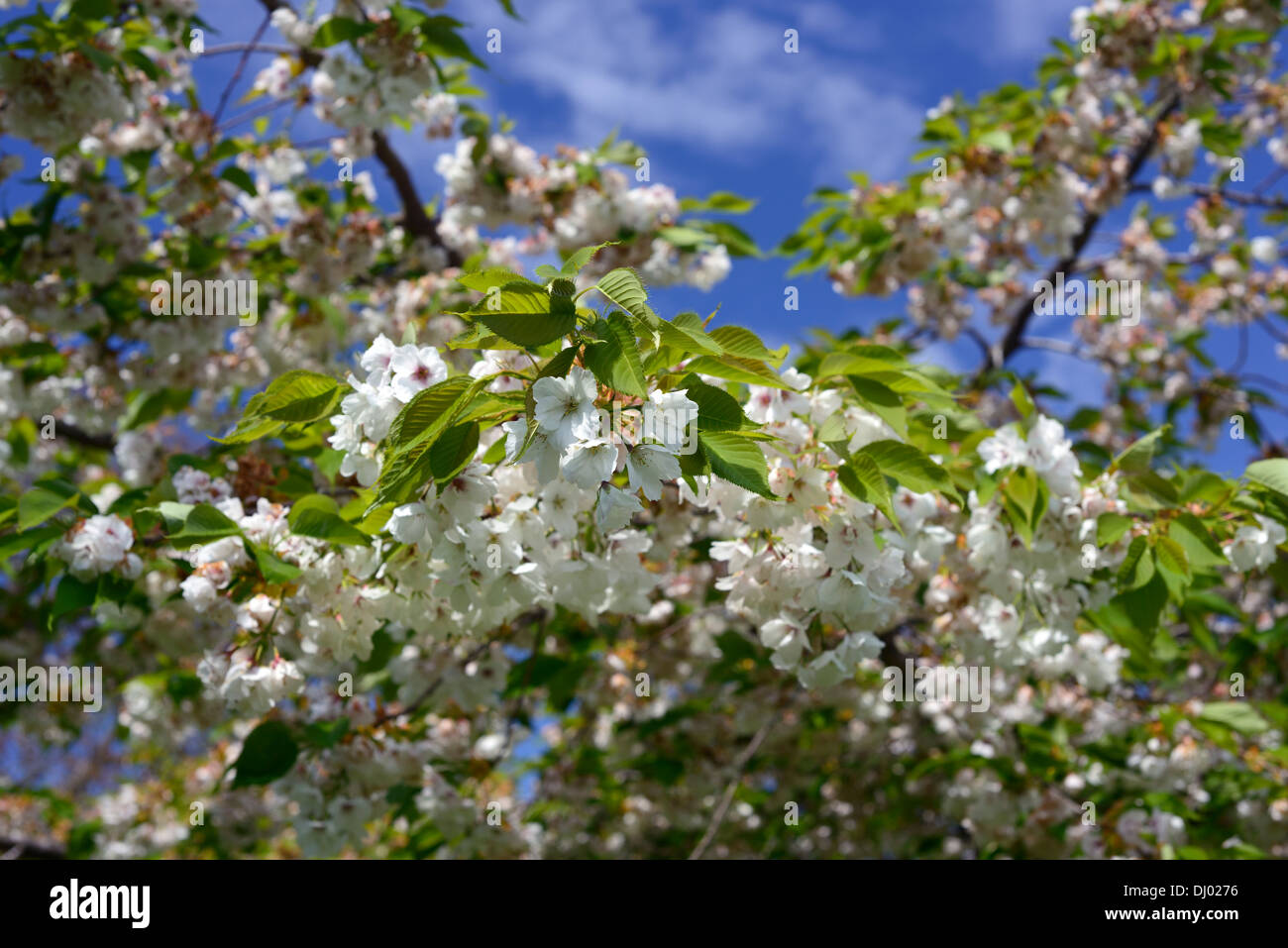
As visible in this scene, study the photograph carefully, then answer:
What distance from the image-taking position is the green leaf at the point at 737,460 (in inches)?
56.9

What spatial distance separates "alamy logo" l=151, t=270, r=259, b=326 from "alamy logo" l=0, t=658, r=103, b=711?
1.61 meters

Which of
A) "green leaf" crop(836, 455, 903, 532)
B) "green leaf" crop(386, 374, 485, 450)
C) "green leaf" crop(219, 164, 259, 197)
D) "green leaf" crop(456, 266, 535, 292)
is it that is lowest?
Answer: "green leaf" crop(836, 455, 903, 532)

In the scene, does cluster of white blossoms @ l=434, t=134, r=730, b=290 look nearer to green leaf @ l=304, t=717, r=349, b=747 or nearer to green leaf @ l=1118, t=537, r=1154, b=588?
green leaf @ l=304, t=717, r=349, b=747

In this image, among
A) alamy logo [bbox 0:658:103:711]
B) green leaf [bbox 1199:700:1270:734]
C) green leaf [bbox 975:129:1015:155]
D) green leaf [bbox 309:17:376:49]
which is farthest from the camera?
green leaf [bbox 975:129:1015:155]

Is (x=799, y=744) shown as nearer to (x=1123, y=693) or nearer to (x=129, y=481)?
(x=1123, y=693)

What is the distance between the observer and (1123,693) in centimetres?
426

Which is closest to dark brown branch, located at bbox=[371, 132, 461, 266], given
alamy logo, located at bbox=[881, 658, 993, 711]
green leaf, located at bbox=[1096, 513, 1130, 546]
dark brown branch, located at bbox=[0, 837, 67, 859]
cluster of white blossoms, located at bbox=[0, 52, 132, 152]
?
cluster of white blossoms, located at bbox=[0, 52, 132, 152]

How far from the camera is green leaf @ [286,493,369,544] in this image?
184 cm

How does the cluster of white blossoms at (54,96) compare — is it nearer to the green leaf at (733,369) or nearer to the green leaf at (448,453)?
the green leaf at (448,453)

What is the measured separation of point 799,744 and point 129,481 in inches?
146

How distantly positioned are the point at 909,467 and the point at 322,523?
1.21 meters

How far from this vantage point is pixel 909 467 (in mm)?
1833

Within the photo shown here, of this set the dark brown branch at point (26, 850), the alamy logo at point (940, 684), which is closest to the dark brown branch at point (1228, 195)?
the alamy logo at point (940, 684)
